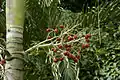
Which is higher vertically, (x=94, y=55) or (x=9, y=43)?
(x=9, y=43)

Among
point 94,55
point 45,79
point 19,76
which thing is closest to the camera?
point 19,76

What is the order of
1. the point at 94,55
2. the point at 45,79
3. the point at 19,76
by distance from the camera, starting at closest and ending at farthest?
the point at 19,76 → the point at 45,79 → the point at 94,55

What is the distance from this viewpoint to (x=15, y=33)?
600 millimetres

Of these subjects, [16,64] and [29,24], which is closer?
[16,64]

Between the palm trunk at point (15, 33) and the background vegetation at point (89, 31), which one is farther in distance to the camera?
the background vegetation at point (89, 31)

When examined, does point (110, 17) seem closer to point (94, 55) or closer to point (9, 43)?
point (94, 55)

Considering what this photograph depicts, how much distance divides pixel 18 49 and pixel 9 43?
30mm

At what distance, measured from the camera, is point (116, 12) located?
158 centimetres

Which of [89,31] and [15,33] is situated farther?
[89,31]

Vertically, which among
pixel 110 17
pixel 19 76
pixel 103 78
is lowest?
pixel 103 78

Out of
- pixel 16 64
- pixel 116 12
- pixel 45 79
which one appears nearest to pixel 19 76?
pixel 16 64

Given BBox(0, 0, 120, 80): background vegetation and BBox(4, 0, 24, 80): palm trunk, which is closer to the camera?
BBox(4, 0, 24, 80): palm trunk

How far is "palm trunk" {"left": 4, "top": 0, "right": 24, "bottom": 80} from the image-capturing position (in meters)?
0.57

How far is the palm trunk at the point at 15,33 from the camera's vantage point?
565 millimetres
